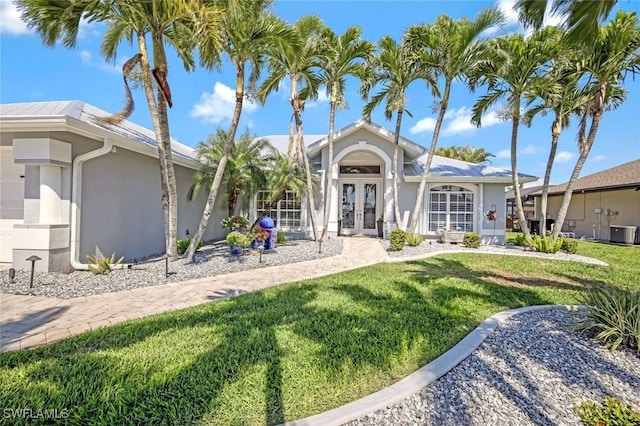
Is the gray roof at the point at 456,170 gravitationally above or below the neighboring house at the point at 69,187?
above

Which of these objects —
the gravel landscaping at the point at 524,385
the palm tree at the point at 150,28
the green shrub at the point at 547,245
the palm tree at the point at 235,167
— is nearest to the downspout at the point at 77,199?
the palm tree at the point at 150,28

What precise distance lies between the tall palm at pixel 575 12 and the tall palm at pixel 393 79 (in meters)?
8.50

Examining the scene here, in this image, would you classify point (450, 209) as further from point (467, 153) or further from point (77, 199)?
point (467, 153)

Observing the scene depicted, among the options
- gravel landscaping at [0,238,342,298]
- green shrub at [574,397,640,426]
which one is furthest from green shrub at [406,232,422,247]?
green shrub at [574,397,640,426]

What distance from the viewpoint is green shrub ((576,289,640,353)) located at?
418cm

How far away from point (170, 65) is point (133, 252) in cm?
580

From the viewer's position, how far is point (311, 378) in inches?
133

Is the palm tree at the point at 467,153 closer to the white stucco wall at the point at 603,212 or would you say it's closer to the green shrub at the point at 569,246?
the white stucco wall at the point at 603,212

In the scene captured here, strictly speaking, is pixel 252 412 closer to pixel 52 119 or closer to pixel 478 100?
pixel 52 119

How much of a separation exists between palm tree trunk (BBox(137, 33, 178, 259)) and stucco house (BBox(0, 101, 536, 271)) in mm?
1050

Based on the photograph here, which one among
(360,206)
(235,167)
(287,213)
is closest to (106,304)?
(235,167)

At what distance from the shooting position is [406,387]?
10.6ft

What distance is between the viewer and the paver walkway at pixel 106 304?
4.52 meters

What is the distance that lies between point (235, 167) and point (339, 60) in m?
6.25
